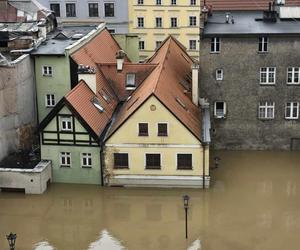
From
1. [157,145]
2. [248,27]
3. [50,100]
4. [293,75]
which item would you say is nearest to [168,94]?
[157,145]

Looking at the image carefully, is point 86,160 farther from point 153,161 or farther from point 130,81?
point 130,81

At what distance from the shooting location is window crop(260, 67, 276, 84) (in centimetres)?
4512

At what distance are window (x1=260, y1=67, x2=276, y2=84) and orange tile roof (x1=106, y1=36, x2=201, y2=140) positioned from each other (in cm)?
560

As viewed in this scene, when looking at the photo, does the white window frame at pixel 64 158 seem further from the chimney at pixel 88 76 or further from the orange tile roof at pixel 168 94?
the chimney at pixel 88 76

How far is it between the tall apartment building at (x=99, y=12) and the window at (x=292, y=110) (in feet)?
79.7

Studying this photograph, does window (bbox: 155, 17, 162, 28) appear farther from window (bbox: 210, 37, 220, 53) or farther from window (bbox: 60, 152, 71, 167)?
window (bbox: 60, 152, 71, 167)

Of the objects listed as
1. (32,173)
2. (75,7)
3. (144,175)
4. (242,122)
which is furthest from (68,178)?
(75,7)

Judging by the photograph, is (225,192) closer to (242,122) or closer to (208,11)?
(242,122)

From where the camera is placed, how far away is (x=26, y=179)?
3950cm

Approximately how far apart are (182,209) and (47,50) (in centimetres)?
1602

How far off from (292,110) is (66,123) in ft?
56.3

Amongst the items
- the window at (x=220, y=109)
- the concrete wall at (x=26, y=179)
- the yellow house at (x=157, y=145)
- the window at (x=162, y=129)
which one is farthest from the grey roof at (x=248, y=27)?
the concrete wall at (x=26, y=179)

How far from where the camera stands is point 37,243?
34.1 metres

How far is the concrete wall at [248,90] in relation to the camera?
4472 centimetres
